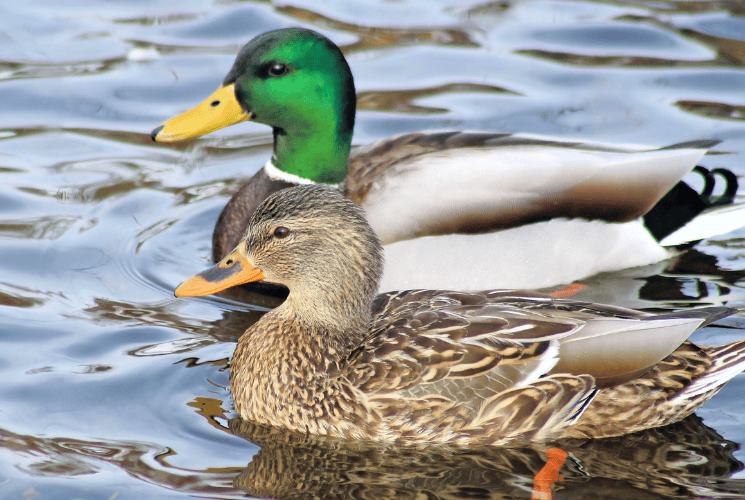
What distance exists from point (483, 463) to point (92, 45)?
6786 millimetres

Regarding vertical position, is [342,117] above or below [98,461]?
above

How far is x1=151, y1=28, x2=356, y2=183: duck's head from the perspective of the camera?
7.09 metres

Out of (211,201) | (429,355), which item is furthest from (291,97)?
(429,355)

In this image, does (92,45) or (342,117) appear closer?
(342,117)

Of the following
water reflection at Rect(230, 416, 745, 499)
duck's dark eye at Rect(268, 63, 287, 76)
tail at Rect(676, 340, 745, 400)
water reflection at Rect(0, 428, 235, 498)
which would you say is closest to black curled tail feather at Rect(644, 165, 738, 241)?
tail at Rect(676, 340, 745, 400)

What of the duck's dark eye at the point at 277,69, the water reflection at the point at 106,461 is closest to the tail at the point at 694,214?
the duck's dark eye at the point at 277,69

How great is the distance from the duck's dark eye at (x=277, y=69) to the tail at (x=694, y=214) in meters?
2.49

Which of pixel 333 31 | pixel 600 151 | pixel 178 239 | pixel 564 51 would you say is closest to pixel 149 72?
pixel 333 31

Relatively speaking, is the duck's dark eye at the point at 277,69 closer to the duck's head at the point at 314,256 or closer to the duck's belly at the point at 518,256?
the duck's belly at the point at 518,256

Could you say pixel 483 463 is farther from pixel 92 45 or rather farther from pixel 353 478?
pixel 92 45

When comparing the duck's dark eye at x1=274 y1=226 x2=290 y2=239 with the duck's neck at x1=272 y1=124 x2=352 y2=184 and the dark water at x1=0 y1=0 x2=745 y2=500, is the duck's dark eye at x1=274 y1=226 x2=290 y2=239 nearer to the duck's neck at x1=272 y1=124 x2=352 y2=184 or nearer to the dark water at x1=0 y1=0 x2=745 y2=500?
the dark water at x1=0 y1=0 x2=745 y2=500

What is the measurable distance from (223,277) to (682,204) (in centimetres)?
342

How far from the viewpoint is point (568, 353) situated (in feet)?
17.2

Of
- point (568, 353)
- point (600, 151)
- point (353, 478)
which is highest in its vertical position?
point (600, 151)
